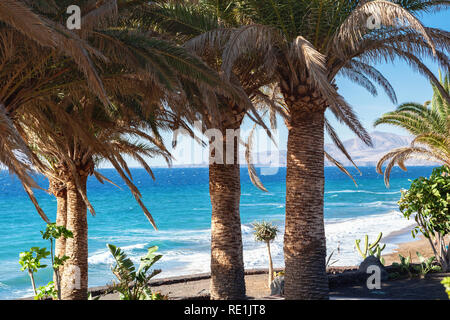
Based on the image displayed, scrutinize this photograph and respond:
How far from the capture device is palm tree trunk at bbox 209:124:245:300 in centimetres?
935

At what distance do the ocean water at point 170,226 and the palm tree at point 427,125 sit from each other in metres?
10.2

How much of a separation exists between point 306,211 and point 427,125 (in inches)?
309

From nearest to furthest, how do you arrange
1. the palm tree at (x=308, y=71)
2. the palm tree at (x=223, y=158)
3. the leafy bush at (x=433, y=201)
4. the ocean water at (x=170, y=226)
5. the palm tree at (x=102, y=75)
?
the palm tree at (x=102, y=75)
the palm tree at (x=308, y=71)
the palm tree at (x=223, y=158)
the leafy bush at (x=433, y=201)
the ocean water at (x=170, y=226)

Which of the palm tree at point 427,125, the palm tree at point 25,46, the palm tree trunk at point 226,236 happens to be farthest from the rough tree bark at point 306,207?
the palm tree at point 427,125

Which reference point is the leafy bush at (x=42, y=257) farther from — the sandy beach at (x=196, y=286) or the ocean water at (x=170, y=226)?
the sandy beach at (x=196, y=286)

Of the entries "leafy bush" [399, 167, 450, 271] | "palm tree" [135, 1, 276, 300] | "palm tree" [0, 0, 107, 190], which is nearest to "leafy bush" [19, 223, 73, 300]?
"palm tree" [0, 0, 107, 190]

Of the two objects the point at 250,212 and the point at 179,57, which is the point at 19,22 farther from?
the point at 250,212

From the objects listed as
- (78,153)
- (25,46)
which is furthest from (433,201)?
(25,46)

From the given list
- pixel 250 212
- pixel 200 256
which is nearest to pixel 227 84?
pixel 200 256

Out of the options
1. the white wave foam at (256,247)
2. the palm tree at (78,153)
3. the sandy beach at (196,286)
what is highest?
the palm tree at (78,153)

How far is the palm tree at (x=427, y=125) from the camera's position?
44.2 ft

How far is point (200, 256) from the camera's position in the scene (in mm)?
30328

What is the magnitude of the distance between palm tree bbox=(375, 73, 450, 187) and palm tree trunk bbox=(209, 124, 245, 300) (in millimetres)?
6755

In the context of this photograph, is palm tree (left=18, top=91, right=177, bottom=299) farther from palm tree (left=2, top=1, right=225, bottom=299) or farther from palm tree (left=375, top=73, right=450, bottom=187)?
palm tree (left=375, top=73, right=450, bottom=187)
